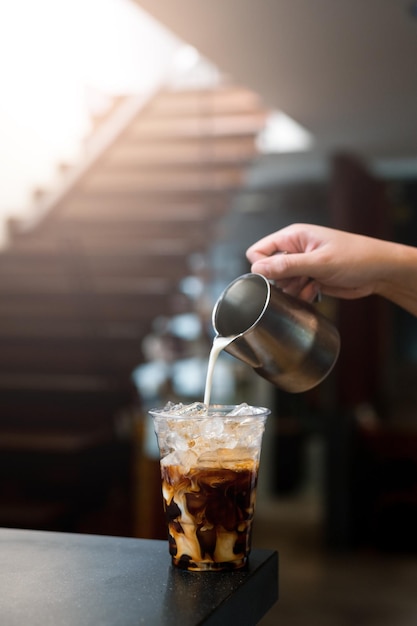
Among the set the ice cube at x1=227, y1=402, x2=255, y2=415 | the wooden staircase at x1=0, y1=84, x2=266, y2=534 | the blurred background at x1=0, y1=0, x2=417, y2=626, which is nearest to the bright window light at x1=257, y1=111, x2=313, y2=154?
the blurred background at x1=0, y1=0, x2=417, y2=626

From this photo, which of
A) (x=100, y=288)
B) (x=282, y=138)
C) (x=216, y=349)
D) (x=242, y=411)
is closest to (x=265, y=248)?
(x=216, y=349)

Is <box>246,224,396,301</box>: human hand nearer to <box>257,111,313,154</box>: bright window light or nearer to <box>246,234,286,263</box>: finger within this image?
<box>246,234,286,263</box>: finger

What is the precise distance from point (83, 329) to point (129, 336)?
0.30 metres

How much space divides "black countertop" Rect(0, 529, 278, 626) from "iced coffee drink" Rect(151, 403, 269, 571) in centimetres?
3

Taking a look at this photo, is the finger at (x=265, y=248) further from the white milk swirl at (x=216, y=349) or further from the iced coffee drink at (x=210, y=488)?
the iced coffee drink at (x=210, y=488)

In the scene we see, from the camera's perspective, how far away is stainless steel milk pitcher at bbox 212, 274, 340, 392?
54.7 inches

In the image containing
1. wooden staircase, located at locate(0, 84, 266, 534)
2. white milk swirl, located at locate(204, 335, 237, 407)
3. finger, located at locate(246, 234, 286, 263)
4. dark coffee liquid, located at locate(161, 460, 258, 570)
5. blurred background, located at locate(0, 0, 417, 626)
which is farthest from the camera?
wooden staircase, located at locate(0, 84, 266, 534)

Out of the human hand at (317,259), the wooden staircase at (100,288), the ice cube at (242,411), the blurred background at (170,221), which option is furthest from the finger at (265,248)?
the wooden staircase at (100,288)

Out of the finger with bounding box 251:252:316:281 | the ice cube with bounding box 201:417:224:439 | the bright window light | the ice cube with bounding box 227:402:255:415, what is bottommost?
the ice cube with bounding box 201:417:224:439

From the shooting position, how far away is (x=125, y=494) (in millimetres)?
4668

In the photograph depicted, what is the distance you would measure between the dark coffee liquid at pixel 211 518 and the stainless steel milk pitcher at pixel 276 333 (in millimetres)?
317

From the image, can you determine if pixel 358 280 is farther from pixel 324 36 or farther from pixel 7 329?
pixel 7 329

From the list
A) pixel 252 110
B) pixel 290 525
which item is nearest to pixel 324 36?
pixel 252 110

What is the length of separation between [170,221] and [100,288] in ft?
1.80
